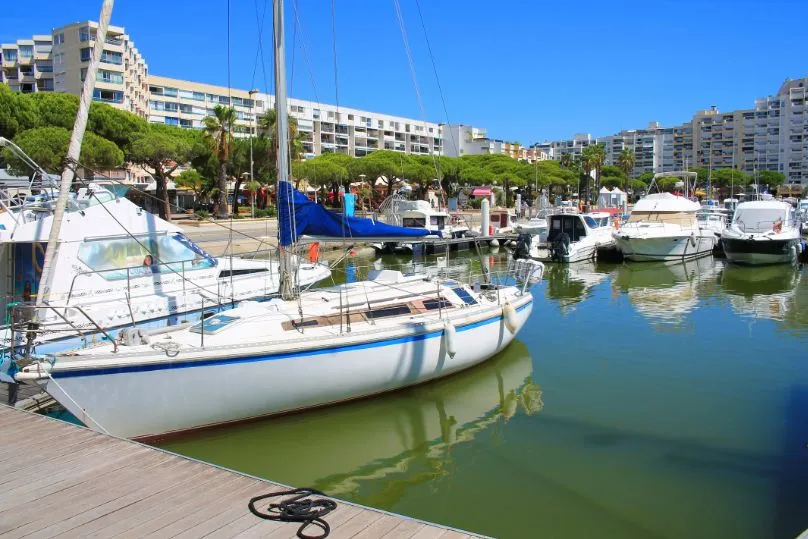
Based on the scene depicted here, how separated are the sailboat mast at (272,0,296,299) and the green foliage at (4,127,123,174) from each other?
85.3 ft

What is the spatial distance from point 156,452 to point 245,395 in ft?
8.78

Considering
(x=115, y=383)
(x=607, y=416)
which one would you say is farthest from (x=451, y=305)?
(x=115, y=383)

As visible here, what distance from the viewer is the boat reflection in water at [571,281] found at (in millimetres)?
22781

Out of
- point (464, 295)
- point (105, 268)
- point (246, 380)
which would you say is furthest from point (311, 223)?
point (105, 268)

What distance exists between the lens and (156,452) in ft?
24.5

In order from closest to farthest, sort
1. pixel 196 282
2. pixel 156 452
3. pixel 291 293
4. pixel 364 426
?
pixel 156 452
pixel 364 426
pixel 291 293
pixel 196 282

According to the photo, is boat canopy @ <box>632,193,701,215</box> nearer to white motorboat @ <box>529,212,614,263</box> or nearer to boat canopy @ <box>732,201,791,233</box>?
white motorboat @ <box>529,212,614,263</box>

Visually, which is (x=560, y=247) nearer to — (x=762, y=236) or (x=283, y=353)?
(x=762, y=236)

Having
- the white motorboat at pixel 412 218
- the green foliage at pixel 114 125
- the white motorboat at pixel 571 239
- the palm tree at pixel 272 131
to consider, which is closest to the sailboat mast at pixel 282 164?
the white motorboat at pixel 571 239

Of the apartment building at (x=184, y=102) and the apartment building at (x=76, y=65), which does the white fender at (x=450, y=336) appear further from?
the apartment building at (x=184, y=102)

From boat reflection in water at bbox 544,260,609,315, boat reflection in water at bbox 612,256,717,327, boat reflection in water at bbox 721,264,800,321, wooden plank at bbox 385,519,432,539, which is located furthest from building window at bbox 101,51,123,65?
wooden plank at bbox 385,519,432,539

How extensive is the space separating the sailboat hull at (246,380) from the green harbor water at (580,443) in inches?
17.1

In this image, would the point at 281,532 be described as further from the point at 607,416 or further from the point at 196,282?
the point at 196,282

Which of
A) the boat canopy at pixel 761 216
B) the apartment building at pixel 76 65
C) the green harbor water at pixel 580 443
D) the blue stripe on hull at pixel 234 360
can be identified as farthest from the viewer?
the apartment building at pixel 76 65
